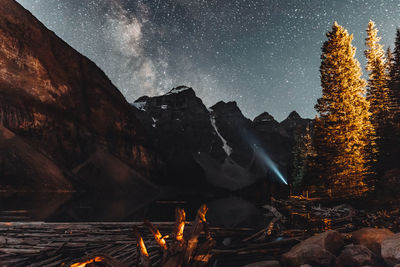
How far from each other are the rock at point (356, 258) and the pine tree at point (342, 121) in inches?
638

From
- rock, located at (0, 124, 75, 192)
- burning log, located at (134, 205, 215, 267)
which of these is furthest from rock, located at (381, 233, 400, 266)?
rock, located at (0, 124, 75, 192)

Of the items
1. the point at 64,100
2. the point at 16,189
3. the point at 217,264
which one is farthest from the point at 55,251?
the point at 64,100

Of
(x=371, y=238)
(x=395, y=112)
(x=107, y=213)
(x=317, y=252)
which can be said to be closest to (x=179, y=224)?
(x=317, y=252)

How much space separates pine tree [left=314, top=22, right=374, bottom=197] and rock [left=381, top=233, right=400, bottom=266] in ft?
53.0

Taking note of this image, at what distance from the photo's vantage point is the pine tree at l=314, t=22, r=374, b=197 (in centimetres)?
1941

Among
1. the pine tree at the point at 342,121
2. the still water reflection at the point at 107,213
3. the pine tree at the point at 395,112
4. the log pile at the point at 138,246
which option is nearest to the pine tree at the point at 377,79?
the pine tree at the point at 395,112

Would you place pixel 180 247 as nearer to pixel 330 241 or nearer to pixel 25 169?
pixel 330 241

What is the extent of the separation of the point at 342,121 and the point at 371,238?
16.8m

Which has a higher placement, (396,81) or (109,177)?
(396,81)

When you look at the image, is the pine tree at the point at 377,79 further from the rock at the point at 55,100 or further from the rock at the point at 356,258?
the rock at the point at 55,100

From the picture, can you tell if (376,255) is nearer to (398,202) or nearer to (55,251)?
(55,251)

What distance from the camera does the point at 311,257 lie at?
5.21 m

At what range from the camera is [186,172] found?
176m

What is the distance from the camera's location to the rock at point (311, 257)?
520 cm
